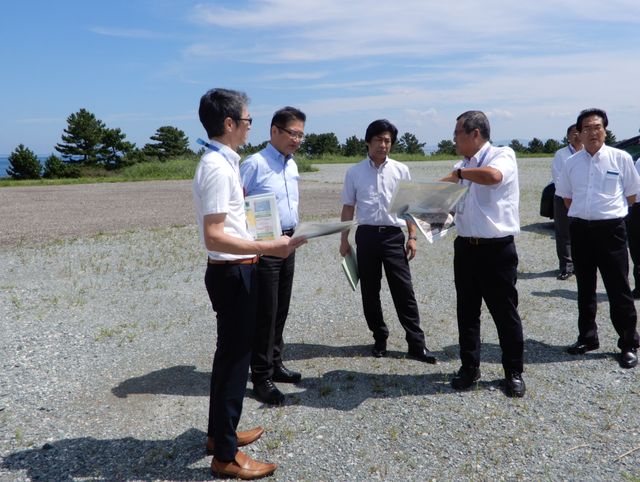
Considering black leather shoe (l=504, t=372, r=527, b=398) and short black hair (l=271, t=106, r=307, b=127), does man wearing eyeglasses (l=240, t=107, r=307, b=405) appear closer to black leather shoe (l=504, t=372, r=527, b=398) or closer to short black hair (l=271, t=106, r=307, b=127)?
short black hair (l=271, t=106, r=307, b=127)

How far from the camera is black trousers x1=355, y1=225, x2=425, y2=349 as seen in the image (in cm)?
462

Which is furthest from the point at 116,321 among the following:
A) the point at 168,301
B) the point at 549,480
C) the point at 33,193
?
the point at 33,193

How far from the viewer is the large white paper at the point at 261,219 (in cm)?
304

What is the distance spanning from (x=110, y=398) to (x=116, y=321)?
183cm

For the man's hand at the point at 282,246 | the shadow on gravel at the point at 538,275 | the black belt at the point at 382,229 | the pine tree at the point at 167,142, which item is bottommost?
the shadow on gravel at the point at 538,275

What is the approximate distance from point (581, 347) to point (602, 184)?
4.55 feet

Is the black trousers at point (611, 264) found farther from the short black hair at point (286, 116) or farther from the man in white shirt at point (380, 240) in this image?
the short black hair at point (286, 116)

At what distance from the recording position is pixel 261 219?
3043mm

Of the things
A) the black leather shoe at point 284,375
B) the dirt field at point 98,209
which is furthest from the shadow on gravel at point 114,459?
the dirt field at point 98,209

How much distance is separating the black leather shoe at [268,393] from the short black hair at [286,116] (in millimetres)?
1833

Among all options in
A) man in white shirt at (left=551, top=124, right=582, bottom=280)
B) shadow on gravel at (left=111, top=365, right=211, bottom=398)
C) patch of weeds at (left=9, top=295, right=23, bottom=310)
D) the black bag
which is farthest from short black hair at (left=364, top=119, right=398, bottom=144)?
the black bag

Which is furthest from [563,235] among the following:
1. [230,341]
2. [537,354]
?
[230,341]

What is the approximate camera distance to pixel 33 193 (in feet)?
67.3

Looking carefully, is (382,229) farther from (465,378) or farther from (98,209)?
(98,209)
